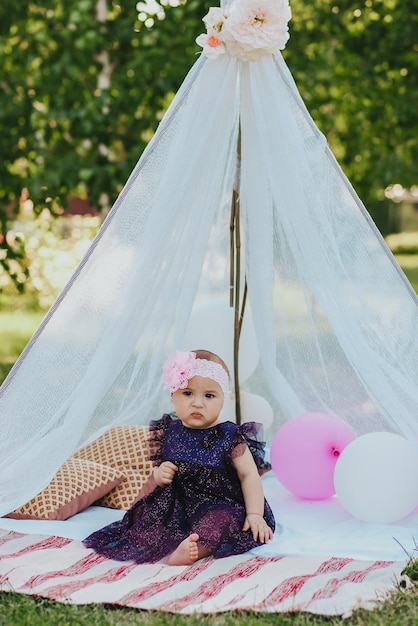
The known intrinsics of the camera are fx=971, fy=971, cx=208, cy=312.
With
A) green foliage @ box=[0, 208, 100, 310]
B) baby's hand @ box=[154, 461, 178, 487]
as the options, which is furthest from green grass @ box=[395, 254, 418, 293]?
baby's hand @ box=[154, 461, 178, 487]

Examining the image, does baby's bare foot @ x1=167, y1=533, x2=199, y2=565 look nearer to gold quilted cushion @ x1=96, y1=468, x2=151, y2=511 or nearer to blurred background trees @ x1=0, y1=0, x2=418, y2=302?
gold quilted cushion @ x1=96, y1=468, x2=151, y2=511

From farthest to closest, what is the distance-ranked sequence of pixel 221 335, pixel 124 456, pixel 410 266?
pixel 410 266, pixel 221 335, pixel 124 456

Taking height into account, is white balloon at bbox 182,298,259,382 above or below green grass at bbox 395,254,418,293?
below

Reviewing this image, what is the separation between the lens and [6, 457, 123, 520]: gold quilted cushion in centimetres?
318

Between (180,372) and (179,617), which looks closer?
(179,617)

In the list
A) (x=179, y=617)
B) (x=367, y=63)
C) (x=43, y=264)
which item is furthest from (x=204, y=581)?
(x=43, y=264)

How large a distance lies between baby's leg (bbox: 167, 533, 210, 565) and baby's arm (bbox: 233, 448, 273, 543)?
199mm

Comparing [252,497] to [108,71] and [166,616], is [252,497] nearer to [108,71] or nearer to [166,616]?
[166,616]

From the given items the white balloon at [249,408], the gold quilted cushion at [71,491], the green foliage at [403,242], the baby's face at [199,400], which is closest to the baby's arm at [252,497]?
the baby's face at [199,400]

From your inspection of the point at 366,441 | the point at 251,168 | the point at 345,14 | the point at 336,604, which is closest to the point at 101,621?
the point at 336,604

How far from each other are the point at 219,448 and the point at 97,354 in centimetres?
48

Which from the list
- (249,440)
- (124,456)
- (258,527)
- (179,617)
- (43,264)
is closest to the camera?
(179,617)

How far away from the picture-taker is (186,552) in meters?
2.79

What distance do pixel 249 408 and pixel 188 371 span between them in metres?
0.75
